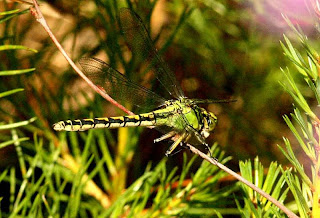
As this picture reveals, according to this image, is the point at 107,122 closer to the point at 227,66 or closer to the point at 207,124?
the point at 207,124

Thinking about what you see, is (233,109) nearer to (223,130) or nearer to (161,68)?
(223,130)

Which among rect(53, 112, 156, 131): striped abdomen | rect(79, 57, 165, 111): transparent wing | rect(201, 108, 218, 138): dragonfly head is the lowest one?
rect(201, 108, 218, 138): dragonfly head

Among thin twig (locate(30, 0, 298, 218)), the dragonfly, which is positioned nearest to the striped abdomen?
the dragonfly

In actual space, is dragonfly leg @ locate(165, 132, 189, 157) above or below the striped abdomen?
below

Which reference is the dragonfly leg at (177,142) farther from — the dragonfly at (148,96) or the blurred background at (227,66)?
the blurred background at (227,66)

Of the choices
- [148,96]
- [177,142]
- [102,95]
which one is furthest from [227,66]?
[102,95]

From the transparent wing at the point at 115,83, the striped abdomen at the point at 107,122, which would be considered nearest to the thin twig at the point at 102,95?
the striped abdomen at the point at 107,122

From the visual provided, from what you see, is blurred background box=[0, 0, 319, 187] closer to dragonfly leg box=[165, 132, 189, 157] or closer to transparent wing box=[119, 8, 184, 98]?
transparent wing box=[119, 8, 184, 98]
